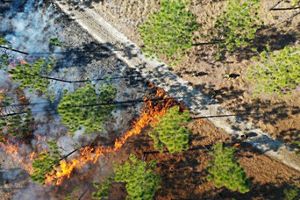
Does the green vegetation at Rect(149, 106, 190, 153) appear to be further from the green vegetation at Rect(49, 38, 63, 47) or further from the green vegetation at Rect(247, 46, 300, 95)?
the green vegetation at Rect(49, 38, 63, 47)

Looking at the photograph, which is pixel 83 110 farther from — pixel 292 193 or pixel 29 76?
pixel 292 193

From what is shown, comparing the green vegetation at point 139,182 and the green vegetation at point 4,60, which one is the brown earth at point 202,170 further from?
the green vegetation at point 4,60

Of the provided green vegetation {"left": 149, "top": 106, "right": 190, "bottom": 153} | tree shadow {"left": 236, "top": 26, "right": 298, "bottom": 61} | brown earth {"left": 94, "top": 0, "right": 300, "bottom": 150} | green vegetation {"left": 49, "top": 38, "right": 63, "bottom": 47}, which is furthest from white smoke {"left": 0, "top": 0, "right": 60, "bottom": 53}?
tree shadow {"left": 236, "top": 26, "right": 298, "bottom": 61}

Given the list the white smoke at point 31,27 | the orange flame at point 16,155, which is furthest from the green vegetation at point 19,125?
the white smoke at point 31,27

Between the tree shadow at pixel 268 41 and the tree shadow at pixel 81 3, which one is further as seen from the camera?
the tree shadow at pixel 81 3

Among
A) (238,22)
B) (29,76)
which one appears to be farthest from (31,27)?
(238,22)

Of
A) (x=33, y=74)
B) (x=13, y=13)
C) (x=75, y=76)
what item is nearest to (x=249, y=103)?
(x=75, y=76)
